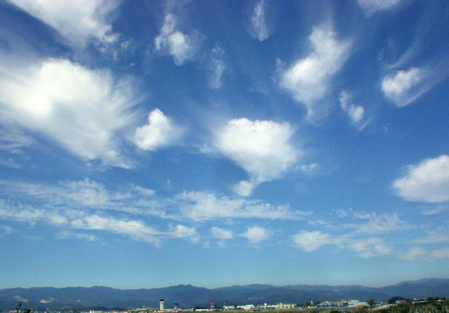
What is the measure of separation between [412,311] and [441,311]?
9859mm

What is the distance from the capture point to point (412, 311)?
9269 centimetres

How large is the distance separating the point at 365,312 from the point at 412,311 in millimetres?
13370

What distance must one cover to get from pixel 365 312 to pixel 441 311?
865 inches

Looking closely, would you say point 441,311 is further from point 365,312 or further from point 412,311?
point 365,312

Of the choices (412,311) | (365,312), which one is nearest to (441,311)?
(412,311)

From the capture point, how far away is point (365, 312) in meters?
98.4

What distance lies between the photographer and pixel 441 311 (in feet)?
308
